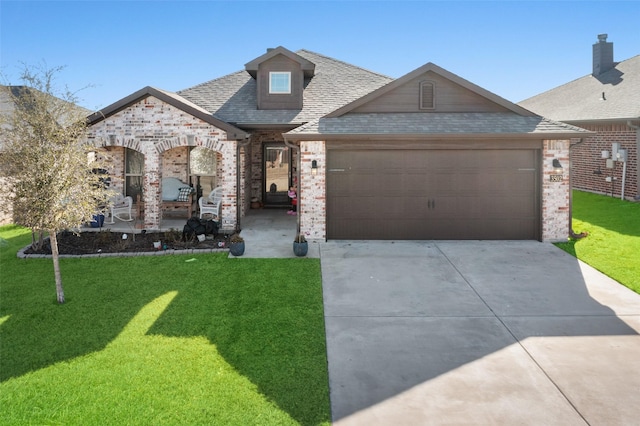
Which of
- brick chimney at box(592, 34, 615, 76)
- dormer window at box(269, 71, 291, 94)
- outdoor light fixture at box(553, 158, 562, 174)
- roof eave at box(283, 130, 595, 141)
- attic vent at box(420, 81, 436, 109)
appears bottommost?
outdoor light fixture at box(553, 158, 562, 174)

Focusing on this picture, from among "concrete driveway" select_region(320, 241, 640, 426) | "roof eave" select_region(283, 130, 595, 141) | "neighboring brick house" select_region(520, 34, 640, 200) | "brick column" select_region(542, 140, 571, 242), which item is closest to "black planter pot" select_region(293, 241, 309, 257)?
"concrete driveway" select_region(320, 241, 640, 426)

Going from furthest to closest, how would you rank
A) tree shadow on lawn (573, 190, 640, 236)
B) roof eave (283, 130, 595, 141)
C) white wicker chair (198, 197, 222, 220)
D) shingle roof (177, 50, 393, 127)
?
1. shingle roof (177, 50, 393, 127)
2. white wicker chair (198, 197, 222, 220)
3. tree shadow on lawn (573, 190, 640, 236)
4. roof eave (283, 130, 595, 141)

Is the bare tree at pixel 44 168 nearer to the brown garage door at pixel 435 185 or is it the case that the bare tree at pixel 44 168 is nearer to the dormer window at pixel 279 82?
the brown garage door at pixel 435 185

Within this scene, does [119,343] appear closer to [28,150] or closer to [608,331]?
[28,150]

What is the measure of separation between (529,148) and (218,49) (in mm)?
12756

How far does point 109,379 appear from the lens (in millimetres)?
5559

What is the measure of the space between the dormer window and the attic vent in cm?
516

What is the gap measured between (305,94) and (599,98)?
1625 cm

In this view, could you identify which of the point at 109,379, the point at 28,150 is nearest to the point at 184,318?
the point at 109,379

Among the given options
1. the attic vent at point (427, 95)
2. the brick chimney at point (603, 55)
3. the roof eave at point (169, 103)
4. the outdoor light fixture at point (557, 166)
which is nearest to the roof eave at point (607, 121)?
the brick chimney at point (603, 55)

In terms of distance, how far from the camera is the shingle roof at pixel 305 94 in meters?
16.2

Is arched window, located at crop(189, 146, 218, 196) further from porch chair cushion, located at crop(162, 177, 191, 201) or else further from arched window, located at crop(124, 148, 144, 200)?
arched window, located at crop(124, 148, 144, 200)

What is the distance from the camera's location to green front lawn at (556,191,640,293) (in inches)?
403

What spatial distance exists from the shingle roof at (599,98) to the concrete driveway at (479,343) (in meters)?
14.2
